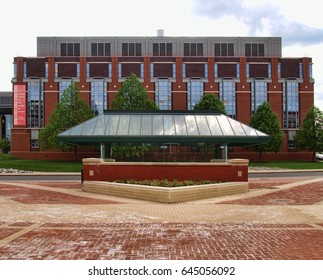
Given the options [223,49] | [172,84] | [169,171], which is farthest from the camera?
[223,49]

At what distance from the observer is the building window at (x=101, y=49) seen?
6788cm

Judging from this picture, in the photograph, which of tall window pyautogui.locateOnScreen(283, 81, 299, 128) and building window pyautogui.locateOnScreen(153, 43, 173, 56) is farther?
building window pyautogui.locateOnScreen(153, 43, 173, 56)

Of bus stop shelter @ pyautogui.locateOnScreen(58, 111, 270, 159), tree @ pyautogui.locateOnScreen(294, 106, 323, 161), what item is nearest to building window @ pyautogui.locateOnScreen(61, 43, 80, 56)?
→ tree @ pyautogui.locateOnScreen(294, 106, 323, 161)

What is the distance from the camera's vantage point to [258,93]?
64562 mm

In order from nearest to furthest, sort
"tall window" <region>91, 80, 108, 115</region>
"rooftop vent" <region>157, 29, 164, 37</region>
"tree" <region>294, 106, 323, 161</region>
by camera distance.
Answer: "tree" <region>294, 106, 323, 161</region>, "tall window" <region>91, 80, 108, 115</region>, "rooftop vent" <region>157, 29, 164, 37</region>

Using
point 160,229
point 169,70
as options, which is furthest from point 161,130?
point 169,70

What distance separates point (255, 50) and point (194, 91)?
53.5 ft

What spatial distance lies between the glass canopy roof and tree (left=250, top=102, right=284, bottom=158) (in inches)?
1389

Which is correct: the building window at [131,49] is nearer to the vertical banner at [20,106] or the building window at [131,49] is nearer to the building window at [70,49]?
the building window at [70,49]

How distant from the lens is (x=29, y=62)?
63.5 meters

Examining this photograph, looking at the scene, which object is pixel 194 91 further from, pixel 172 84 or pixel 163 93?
pixel 163 93

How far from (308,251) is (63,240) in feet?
18.5

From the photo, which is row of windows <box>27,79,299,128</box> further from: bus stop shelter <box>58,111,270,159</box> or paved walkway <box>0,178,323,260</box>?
paved walkway <box>0,178,323,260</box>

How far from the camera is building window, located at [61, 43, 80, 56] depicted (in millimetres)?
68000
